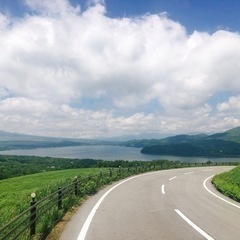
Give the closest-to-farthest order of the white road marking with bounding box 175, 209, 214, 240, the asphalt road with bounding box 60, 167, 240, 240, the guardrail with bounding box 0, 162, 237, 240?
the guardrail with bounding box 0, 162, 237, 240 → the white road marking with bounding box 175, 209, 214, 240 → the asphalt road with bounding box 60, 167, 240, 240

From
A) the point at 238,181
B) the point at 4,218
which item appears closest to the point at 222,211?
the point at 4,218

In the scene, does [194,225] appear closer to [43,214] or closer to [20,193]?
[43,214]

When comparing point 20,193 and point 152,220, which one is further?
point 20,193

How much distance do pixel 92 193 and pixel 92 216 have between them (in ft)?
26.1

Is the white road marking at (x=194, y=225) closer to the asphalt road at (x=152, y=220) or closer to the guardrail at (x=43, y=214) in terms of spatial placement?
the asphalt road at (x=152, y=220)

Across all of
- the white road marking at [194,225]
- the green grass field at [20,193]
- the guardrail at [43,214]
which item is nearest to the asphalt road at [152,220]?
the white road marking at [194,225]

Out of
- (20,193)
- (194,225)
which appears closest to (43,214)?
(194,225)

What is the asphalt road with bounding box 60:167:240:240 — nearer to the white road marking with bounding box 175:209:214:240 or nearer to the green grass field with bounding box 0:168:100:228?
the white road marking with bounding box 175:209:214:240

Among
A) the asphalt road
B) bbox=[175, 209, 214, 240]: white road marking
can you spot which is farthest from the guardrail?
bbox=[175, 209, 214, 240]: white road marking

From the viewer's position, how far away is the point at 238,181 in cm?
2544

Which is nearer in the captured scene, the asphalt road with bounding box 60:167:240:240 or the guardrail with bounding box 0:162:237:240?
the guardrail with bounding box 0:162:237:240

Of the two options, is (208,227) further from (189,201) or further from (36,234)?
(189,201)

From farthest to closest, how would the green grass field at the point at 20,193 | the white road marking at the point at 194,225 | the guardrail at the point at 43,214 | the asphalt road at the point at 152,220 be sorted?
the green grass field at the point at 20,193
the asphalt road at the point at 152,220
the white road marking at the point at 194,225
the guardrail at the point at 43,214

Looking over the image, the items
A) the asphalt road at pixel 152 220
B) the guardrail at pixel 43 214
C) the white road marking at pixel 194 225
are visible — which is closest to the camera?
the guardrail at pixel 43 214
